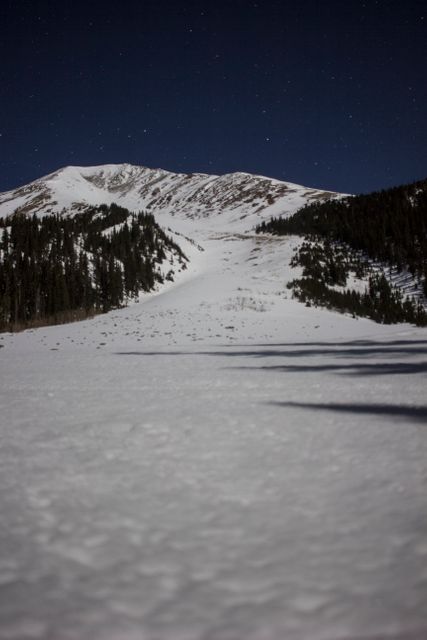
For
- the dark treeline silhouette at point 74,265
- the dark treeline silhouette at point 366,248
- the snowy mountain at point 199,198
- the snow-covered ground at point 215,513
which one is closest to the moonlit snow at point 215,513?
the snow-covered ground at point 215,513

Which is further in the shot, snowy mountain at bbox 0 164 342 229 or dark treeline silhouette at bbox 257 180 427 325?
snowy mountain at bbox 0 164 342 229

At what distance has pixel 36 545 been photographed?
138cm

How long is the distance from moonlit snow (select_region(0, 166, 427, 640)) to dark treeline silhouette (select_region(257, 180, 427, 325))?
23569 millimetres

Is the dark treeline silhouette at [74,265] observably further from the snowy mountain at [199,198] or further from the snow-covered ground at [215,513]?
the snowy mountain at [199,198]

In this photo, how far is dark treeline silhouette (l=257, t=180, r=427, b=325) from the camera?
26.3 m

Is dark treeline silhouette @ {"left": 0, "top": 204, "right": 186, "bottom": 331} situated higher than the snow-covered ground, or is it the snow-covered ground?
dark treeline silhouette @ {"left": 0, "top": 204, "right": 186, "bottom": 331}

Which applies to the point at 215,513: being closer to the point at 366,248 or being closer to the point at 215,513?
the point at 215,513

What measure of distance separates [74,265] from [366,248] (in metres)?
34.2

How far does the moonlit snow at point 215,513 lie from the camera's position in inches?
38.9

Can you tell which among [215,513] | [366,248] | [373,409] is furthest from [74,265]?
[215,513]

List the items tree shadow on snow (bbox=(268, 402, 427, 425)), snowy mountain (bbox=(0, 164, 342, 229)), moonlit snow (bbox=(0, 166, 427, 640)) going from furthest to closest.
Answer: snowy mountain (bbox=(0, 164, 342, 229)), tree shadow on snow (bbox=(268, 402, 427, 425)), moonlit snow (bbox=(0, 166, 427, 640))

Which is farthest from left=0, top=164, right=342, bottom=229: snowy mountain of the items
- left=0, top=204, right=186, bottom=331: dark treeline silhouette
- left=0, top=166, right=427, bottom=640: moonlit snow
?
left=0, top=166, right=427, bottom=640: moonlit snow

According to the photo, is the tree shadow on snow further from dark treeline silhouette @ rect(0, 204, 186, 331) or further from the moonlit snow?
dark treeline silhouette @ rect(0, 204, 186, 331)

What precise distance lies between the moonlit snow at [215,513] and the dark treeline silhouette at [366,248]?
23569 mm
